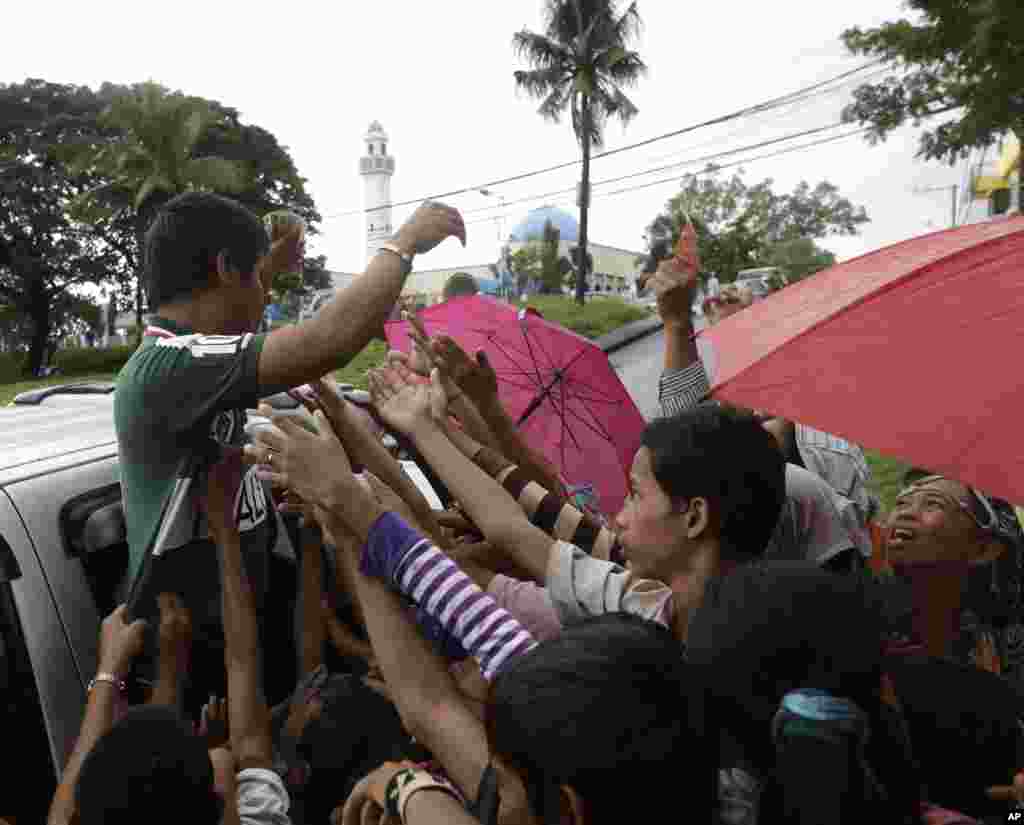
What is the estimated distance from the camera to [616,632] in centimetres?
114

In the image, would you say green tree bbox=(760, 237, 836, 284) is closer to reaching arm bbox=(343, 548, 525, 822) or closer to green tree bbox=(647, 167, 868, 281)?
green tree bbox=(647, 167, 868, 281)

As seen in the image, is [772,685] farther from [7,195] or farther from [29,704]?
Result: [7,195]

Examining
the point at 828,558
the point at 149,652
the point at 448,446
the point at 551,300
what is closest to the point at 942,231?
the point at 828,558

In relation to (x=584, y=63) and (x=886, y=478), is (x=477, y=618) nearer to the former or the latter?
(x=886, y=478)

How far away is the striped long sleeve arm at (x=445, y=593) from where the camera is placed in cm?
136

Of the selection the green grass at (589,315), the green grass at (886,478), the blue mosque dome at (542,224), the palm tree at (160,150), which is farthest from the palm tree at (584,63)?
the blue mosque dome at (542,224)

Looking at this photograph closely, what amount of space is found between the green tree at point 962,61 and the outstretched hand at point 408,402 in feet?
25.5

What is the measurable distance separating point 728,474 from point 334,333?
30.3 inches

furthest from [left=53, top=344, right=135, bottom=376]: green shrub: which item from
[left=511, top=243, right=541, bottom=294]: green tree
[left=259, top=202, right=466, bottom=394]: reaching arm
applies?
[left=259, top=202, right=466, bottom=394]: reaching arm

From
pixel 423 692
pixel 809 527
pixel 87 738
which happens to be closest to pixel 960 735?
pixel 809 527

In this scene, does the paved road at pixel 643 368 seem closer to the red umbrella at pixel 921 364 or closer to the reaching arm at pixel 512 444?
the reaching arm at pixel 512 444

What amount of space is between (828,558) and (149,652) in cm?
160

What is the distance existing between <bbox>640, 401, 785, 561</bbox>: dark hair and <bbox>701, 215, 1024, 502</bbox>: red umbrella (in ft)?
0.25

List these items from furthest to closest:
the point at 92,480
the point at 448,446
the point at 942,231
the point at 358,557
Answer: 1. the point at 942,231
2. the point at 92,480
3. the point at 448,446
4. the point at 358,557
